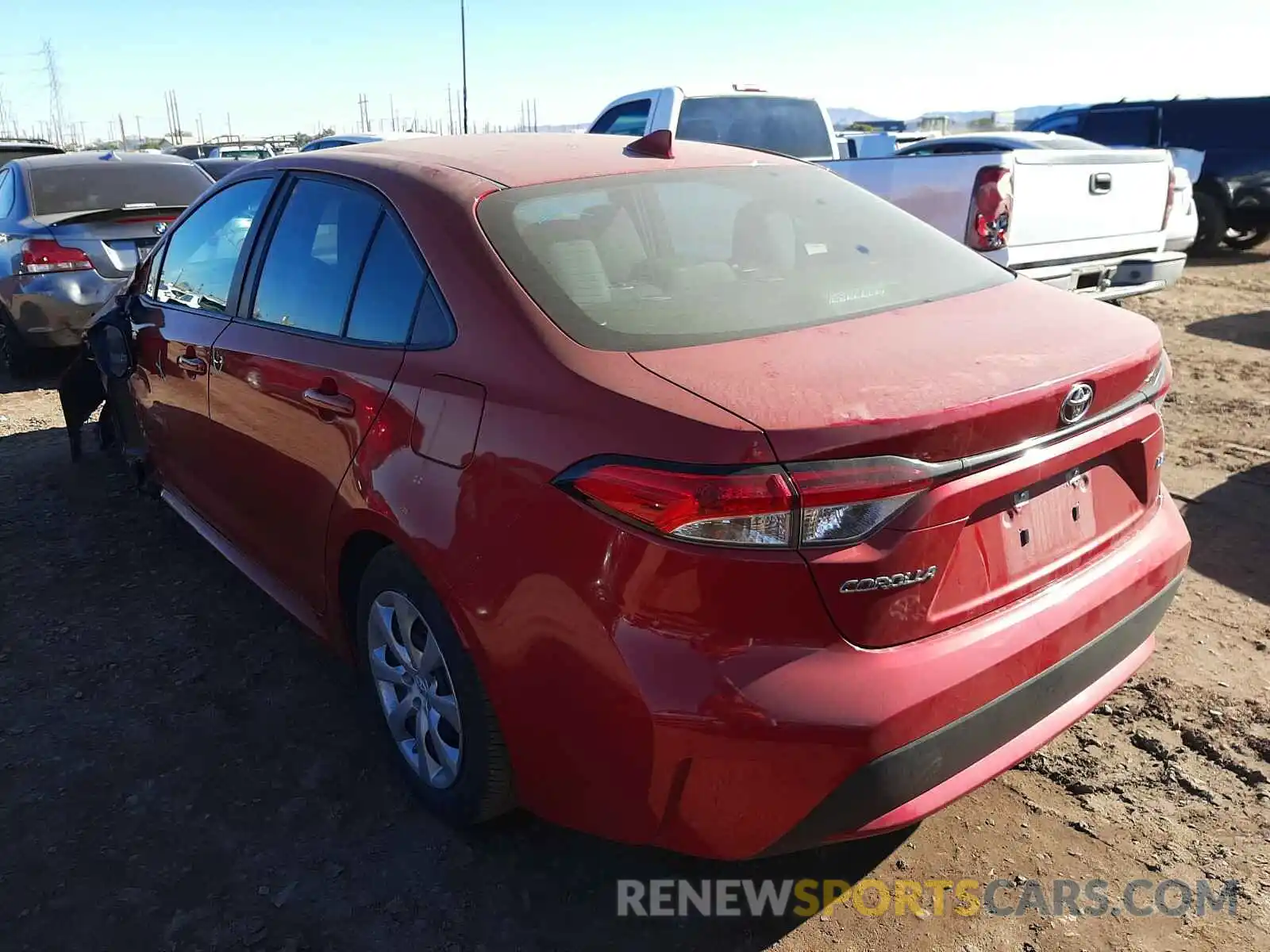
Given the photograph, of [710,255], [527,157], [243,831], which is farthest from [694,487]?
[243,831]

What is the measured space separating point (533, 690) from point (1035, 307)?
1.58 meters

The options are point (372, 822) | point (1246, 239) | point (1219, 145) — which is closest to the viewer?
point (372, 822)

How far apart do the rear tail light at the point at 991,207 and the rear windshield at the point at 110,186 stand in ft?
18.6

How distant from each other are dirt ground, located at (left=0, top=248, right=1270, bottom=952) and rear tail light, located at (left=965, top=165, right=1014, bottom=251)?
3.14 meters

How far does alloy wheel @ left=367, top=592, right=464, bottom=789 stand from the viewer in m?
2.48

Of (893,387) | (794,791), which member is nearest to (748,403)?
(893,387)

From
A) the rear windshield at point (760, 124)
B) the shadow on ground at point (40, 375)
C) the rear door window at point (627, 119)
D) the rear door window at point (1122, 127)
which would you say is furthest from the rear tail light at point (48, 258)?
the rear door window at point (1122, 127)

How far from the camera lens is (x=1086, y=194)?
6812mm

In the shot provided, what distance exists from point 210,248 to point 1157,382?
3250 millimetres

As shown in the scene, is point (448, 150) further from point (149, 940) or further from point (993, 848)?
point (993, 848)

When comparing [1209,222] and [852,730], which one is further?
[1209,222]

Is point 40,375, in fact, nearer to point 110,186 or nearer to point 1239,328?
point 110,186

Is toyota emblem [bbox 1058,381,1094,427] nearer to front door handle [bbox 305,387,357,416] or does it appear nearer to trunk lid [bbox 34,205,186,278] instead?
front door handle [bbox 305,387,357,416]

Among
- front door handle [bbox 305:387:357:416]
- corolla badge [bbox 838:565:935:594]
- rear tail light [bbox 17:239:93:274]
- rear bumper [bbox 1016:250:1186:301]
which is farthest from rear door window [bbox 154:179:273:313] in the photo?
rear bumper [bbox 1016:250:1186:301]
